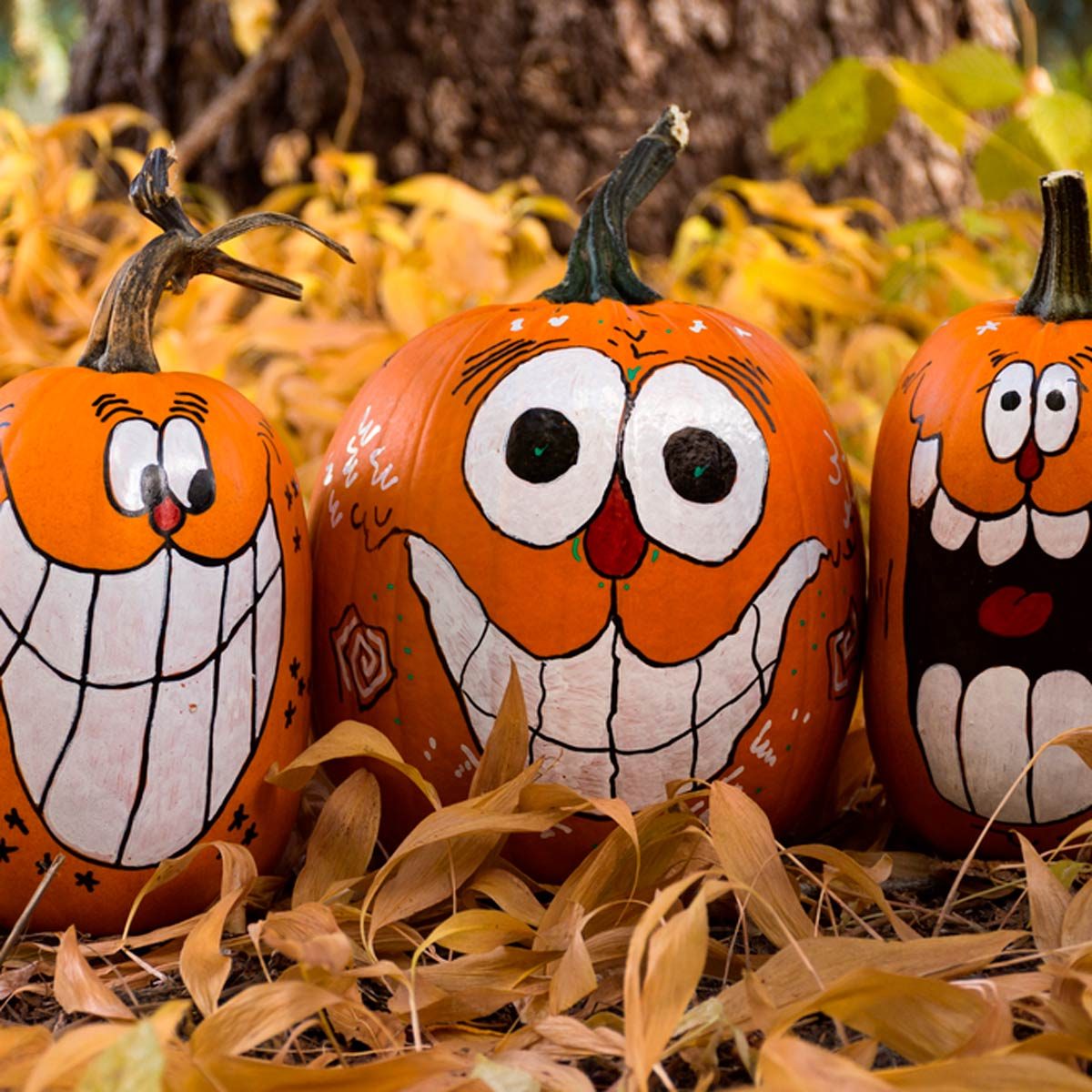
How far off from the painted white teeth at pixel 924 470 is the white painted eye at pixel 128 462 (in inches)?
20.5

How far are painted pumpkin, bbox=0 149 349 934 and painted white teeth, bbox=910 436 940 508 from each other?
17.6 inches

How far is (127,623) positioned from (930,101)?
1352 millimetres

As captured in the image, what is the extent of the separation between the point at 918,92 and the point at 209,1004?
1480 mm

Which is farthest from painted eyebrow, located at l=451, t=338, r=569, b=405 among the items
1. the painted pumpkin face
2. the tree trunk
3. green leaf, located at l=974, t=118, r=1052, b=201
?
the tree trunk

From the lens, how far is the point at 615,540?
36.2 inches

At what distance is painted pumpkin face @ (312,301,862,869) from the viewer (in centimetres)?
93

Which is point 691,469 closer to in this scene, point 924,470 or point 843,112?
point 924,470

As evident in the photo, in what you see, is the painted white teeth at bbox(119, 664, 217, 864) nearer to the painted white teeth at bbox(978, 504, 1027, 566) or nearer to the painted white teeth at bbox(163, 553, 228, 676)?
the painted white teeth at bbox(163, 553, 228, 676)

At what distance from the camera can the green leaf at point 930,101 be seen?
5.80 ft

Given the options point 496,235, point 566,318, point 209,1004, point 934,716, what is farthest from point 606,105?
point 209,1004

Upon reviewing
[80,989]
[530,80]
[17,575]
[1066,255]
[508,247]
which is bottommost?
[80,989]

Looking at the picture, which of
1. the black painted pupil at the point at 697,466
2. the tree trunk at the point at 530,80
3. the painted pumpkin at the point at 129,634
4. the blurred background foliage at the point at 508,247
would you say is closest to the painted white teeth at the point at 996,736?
the black painted pupil at the point at 697,466

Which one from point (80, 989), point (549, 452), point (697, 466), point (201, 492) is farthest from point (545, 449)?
point (80, 989)

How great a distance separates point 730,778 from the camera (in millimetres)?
959
